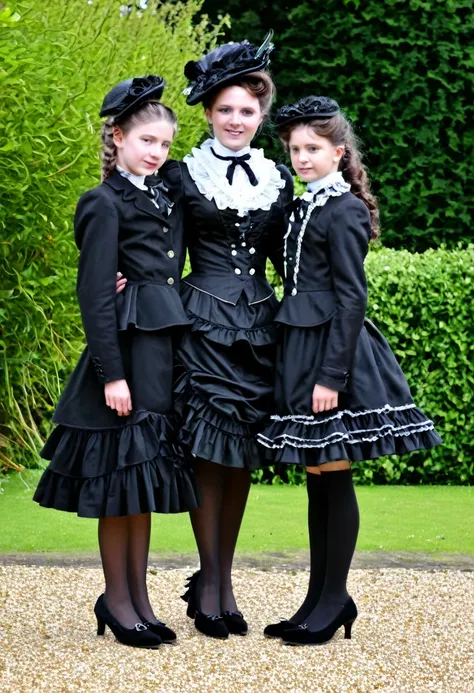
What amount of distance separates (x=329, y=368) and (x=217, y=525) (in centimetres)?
65

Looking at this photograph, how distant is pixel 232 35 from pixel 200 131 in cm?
255

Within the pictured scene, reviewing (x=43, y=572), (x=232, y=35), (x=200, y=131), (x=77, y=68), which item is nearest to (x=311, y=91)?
(x=232, y=35)

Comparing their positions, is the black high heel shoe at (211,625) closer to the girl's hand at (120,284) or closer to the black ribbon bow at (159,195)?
the girl's hand at (120,284)

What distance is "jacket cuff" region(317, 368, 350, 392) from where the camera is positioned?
11.3ft

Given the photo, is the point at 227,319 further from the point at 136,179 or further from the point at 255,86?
the point at 255,86

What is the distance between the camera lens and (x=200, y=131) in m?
7.55

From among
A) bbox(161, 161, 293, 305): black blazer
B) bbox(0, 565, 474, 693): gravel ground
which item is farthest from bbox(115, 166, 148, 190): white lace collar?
bbox(0, 565, 474, 693): gravel ground

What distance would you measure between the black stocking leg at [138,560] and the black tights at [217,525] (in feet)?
0.54

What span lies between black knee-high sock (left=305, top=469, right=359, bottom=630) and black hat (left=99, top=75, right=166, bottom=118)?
1293 mm

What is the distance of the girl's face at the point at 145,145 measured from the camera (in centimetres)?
348

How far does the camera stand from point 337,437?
3439mm

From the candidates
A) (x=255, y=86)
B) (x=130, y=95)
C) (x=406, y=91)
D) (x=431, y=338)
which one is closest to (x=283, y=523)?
(x=431, y=338)

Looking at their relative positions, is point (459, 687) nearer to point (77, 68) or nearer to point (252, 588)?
point (252, 588)

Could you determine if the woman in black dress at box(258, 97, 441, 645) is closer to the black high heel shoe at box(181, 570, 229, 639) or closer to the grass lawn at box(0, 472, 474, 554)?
the black high heel shoe at box(181, 570, 229, 639)
